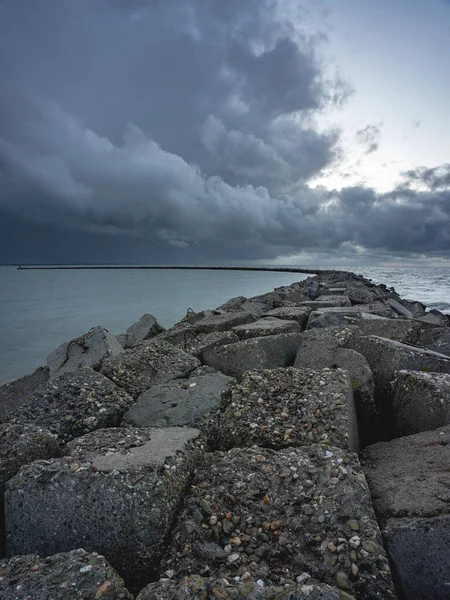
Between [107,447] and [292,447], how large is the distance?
110 centimetres

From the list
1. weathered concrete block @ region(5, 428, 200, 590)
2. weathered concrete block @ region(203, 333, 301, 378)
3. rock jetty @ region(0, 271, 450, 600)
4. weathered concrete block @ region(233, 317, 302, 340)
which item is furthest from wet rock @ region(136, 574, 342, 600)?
weathered concrete block @ region(233, 317, 302, 340)

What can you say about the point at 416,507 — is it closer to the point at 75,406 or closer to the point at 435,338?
the point at 75,406

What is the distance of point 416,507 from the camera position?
5.58 ft

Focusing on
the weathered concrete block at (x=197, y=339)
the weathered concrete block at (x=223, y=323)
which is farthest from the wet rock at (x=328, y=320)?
the weathered concrete block at (x=223, y=323)

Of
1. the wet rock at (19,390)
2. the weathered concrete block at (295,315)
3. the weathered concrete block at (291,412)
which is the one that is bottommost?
the wet rock at (19,390)

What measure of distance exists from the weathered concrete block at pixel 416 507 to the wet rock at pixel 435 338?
2.29m

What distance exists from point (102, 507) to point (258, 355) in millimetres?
2373

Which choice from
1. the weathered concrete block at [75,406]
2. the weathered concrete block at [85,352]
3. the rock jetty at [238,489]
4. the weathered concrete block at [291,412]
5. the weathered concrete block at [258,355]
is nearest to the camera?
the rock jetty at [238,489]

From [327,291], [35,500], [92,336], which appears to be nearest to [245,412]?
[35,500]

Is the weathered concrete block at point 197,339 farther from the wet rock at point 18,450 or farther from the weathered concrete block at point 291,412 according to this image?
the wet rock at point 18,450

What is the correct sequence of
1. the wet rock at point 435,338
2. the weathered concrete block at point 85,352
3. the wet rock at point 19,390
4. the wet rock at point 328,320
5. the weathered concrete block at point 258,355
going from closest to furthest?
the weathered concrete block at point 258,355
the wet rock at point 435,338
the weathered concrete block at point 85,352
the wet rock at point 19,390
the wet rock at point 328,320

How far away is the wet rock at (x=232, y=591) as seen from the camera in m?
1.21

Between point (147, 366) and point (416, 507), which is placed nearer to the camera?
point (416, 507)

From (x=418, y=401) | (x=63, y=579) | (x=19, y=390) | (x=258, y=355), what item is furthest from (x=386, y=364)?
(x=19, y=390)
